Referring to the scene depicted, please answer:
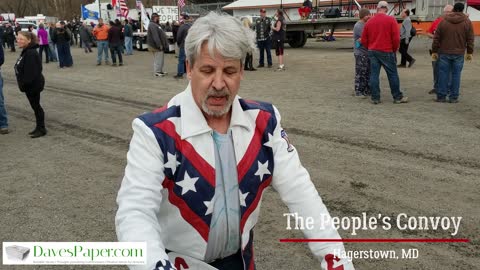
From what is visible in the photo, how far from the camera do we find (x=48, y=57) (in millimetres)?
19703

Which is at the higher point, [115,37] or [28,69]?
[115,37]

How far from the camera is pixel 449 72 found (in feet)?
28.7

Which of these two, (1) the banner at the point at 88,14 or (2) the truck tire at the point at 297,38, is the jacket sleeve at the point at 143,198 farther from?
(1) the banner at the point at 88,14

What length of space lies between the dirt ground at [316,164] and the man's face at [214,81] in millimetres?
1840

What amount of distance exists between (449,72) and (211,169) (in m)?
8.34

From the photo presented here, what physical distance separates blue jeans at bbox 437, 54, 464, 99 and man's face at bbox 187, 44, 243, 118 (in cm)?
786

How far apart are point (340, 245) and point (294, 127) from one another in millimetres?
5226

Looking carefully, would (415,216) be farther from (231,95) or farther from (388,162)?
(231,95)

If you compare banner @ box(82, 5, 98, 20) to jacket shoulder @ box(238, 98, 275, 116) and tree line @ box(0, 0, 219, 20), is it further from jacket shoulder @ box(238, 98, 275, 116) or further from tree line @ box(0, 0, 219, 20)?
jacket shoulder @ box(238, 98, 275, 116)

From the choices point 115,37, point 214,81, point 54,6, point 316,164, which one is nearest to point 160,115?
point 214,81

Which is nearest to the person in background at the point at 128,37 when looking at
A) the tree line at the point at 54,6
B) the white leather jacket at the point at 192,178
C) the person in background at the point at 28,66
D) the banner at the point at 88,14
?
the banner at the point at 88,14

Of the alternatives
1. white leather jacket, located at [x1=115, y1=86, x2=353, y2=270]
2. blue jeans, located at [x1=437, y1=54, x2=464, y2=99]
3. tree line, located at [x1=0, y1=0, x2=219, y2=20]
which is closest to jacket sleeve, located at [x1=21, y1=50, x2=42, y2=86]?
white leather jacket, located at [x1=115, y1=86, x2=353, y2=270]

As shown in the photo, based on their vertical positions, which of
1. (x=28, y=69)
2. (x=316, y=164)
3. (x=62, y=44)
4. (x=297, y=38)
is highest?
(x=297, y=38)

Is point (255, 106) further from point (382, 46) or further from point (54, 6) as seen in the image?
point (54, 6)
